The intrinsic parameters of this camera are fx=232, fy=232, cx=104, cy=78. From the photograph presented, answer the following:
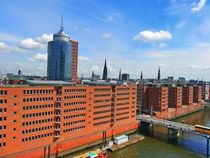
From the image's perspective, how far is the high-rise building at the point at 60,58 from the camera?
188250 mm

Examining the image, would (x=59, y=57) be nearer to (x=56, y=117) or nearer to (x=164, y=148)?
(x=56, y=117)

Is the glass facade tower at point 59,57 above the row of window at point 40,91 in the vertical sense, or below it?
above

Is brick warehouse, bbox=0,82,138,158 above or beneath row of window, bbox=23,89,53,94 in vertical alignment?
beneath

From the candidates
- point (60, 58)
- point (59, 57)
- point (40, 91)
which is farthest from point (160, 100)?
point (40, 91)

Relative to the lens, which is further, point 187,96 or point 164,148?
point 187,96

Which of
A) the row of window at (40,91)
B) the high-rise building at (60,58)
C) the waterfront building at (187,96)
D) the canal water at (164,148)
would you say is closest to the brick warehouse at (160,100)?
the waterfront building at (187,96)

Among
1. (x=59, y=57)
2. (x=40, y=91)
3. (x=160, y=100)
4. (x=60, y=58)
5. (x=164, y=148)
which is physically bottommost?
(x=164, y=148)

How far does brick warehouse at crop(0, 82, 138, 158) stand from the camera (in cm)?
6375

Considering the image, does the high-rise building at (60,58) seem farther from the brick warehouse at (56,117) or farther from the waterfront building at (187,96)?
the brick warehouse at (56,117)

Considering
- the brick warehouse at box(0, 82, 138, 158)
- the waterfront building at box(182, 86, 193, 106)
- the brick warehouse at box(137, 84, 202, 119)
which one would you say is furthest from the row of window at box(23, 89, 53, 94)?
the waterfront building at box(182, 86, 193, 106)

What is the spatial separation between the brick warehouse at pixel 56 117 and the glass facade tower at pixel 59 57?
95.4m

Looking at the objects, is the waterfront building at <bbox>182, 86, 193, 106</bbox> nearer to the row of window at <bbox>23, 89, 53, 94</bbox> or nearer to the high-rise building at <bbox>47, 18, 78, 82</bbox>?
the high-rise building at <bbox>47, 18, 78, 82</bbox>

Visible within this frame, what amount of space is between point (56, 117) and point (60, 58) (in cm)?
11832

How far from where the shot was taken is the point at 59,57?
617ft
